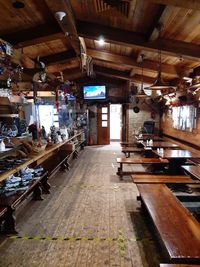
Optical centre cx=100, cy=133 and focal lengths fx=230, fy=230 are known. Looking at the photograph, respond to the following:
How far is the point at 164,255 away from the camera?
102 inches

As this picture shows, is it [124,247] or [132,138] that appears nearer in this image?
[124,247]

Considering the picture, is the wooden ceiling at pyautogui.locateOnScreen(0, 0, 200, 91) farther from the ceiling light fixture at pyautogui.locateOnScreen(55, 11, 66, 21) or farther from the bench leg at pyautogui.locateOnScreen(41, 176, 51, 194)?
the bench leg at pyautogui.locateOnScreen(41, 176, 51, 194)

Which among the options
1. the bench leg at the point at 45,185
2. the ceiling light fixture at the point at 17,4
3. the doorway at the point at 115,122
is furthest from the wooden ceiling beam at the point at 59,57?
the doorway at the point at 115,122

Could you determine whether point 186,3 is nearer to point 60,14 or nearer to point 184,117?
point 60,14

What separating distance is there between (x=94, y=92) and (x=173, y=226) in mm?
9368

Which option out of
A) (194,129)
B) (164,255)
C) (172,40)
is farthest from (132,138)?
(164,255)

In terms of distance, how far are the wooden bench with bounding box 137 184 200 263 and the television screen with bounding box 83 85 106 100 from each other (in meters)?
8.29

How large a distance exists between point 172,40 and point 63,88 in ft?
13.2

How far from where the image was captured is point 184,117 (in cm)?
699

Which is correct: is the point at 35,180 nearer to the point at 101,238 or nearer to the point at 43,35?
the point at 101,238

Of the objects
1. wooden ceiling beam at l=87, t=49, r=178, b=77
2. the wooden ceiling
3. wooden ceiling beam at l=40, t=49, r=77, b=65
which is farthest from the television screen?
the wooden ceiling

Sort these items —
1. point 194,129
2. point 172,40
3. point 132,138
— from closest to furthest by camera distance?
1. point 172,40
2. point 194,129
3. point 132,138

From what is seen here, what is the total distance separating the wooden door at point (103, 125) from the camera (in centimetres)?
1180

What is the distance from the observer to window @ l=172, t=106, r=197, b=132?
20.5 feet
